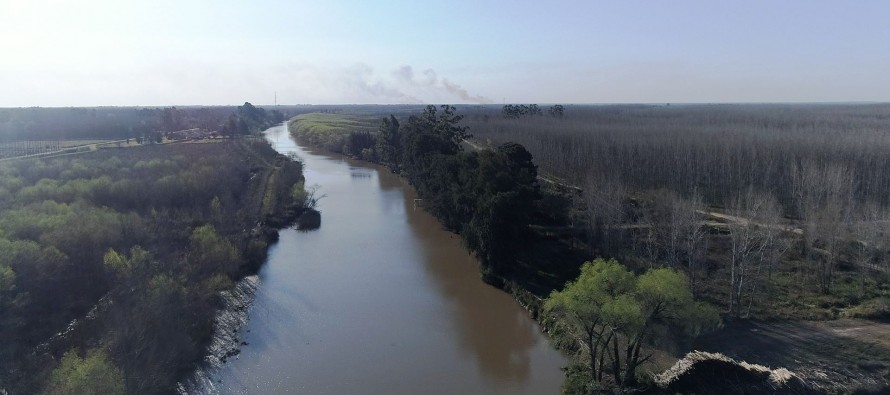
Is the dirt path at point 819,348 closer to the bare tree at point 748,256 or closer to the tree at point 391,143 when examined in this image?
the bare tree at point 748,256

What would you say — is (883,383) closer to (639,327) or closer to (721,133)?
(639,327)

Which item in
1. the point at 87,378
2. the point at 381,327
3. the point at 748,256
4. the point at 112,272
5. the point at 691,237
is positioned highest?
the point at 691,237

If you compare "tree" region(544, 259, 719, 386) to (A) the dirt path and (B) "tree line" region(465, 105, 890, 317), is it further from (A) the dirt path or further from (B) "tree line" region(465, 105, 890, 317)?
(B) "tree line" region(465, 105, 890, 317)

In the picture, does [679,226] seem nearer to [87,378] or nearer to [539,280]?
[539,280]

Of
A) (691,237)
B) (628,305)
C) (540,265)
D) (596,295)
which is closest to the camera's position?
(628,305)

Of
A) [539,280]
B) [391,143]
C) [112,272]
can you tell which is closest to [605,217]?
[539,280]

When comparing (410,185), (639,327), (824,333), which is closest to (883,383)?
(824,333)

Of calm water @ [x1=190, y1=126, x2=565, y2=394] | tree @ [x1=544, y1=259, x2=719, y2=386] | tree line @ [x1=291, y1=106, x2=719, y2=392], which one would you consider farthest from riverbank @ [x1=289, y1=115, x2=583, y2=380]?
tree @ [x1=544, y1=259, x2=719, y2=386]
